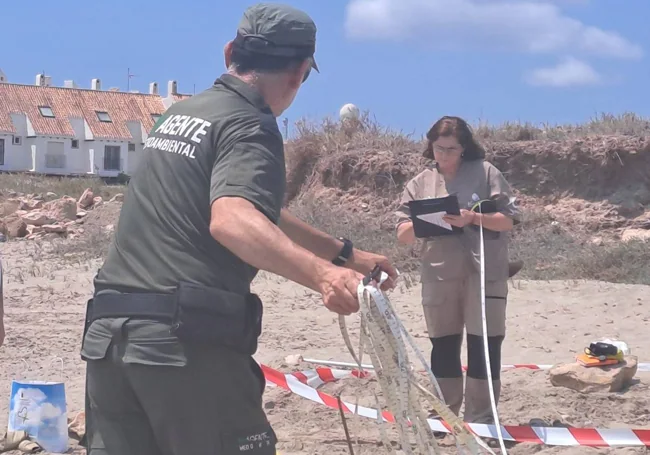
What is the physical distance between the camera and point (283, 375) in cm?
710

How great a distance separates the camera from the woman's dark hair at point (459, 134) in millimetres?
5617

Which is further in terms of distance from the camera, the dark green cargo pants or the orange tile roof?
the orange tile roof

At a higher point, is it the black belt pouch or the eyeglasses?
the eyeglasses

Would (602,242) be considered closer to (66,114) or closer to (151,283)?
(151,283)

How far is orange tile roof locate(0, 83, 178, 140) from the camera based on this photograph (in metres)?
56.2

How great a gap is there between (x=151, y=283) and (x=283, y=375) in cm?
451

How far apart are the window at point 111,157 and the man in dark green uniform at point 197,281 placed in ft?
184

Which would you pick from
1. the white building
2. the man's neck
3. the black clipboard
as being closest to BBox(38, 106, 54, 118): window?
the white building

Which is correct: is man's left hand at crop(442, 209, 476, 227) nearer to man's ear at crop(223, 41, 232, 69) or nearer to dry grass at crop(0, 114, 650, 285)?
man's ear at crop(223, 41, 232, 69)

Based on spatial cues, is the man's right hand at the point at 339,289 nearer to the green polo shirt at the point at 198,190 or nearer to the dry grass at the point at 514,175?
the green polo shirt at the point at 198,190

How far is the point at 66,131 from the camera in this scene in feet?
185

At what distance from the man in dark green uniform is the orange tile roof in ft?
177

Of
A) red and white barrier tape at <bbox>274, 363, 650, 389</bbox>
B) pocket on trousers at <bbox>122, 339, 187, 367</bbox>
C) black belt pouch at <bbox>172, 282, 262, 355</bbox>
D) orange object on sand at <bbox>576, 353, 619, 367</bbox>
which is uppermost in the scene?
black belt pouch at <bbox>172, 282, 262, 355</bbox>

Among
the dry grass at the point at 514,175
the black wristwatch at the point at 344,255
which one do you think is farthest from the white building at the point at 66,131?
the black wristwatch at the point at 344,255
